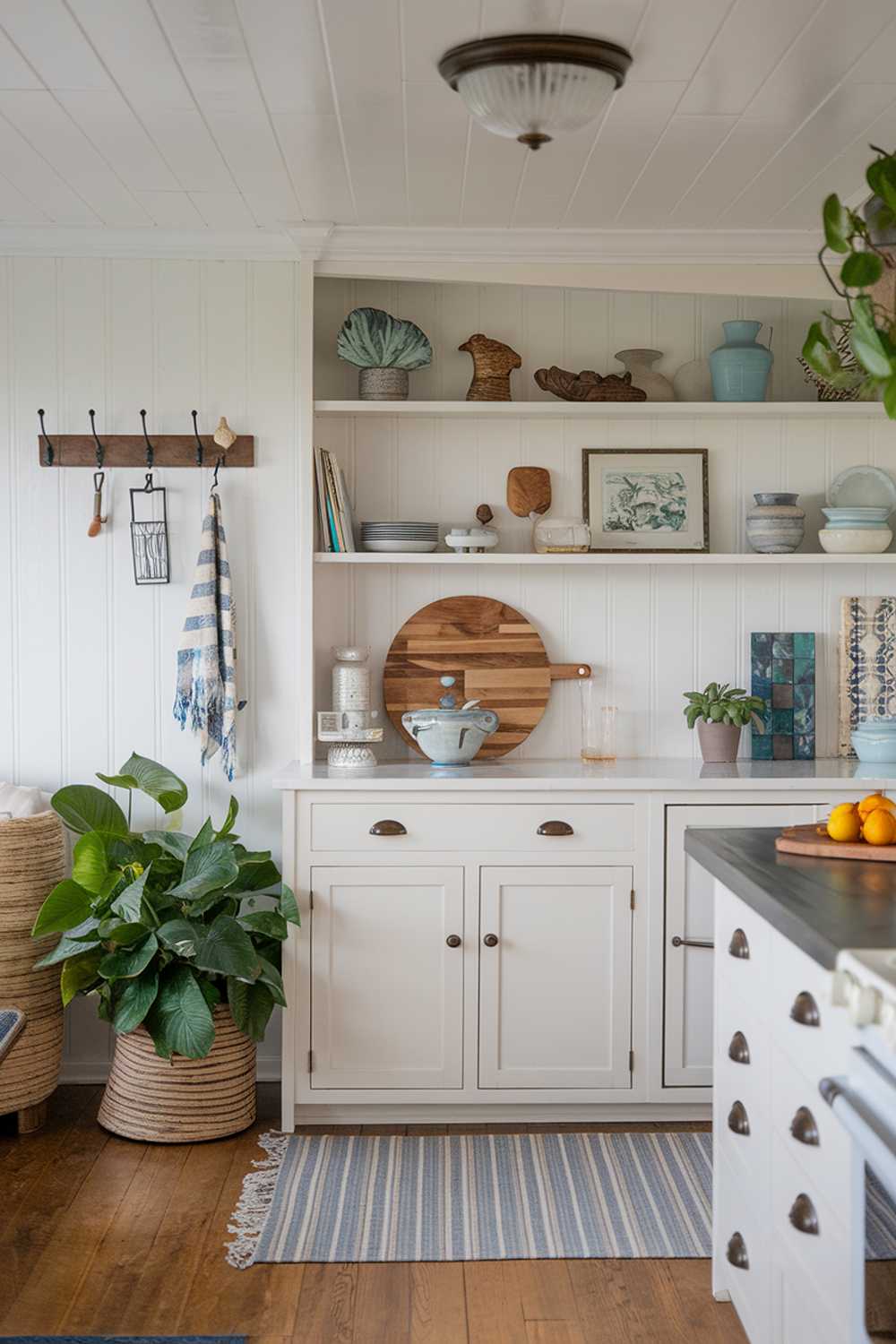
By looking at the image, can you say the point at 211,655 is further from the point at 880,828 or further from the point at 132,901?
the point at 880,828

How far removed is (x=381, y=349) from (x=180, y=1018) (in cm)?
188

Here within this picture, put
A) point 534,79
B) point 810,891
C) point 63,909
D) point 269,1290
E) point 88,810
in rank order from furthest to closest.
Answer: point 88,810, point 63,909, point 269,1290, point 534,79, point 810,891

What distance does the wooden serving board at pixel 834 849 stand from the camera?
2.26 metres

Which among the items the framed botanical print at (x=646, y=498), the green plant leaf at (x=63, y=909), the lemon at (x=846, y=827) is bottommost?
the green plant leaf at (x=63, y=909)

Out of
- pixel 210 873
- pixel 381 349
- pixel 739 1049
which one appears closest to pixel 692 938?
pixel 739 1049

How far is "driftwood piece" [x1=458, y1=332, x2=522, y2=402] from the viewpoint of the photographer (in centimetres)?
376

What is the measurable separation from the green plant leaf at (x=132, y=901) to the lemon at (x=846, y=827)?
5.51 ft

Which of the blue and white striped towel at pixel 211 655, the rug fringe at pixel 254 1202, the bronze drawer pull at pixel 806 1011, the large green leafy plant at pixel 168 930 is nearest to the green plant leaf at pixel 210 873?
the large green leafy plant at pixel 168 930

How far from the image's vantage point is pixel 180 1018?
3.20m

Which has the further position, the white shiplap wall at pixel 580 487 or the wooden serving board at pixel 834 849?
the white shiplap wall at pixel 580 487

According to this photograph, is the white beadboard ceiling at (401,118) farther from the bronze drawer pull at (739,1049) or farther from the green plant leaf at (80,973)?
the green plant leaf at (80,973)

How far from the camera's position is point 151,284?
149 inches

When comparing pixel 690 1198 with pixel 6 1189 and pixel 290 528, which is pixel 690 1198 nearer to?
pixel 6 1189

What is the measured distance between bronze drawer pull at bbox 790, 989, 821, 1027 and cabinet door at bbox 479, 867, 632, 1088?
1507 millimetres
